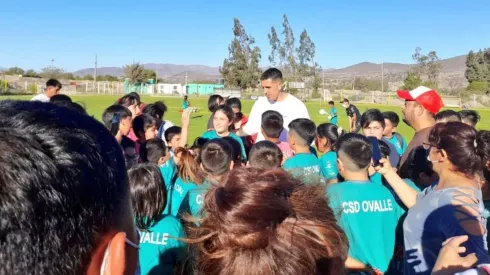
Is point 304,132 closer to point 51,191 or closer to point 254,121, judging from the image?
point 254,121

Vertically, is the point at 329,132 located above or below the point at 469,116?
below

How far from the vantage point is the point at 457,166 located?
2.82 metres

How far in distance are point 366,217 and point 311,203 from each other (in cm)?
175

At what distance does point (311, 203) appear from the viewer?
4.85ft

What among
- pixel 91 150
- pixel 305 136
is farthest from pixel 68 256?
pixel 305 136

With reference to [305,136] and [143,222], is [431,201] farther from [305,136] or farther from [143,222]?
[305,136]

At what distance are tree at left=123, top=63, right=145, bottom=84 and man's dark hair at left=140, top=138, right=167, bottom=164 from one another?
70461 millimetres

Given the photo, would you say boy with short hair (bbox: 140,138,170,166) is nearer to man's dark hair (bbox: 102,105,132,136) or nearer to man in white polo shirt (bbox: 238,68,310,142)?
man's dark hair (bbox: 102,105,132,136)

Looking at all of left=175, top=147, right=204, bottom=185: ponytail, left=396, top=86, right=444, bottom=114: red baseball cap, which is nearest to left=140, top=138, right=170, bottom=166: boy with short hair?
left=175, top=147, right=204, bottom=185: ponytail

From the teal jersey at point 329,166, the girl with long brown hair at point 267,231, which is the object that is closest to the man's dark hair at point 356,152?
the teal jersey at point 329,166

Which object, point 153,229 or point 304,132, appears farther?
point 304,132

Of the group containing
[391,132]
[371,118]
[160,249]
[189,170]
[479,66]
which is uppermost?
[479,66]

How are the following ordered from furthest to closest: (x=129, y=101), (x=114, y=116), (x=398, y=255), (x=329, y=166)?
(x=129, y=101)
(x=114, y=116)
(x=329, y=166)
(x=398, y=255)

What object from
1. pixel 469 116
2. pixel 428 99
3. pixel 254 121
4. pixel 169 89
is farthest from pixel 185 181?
pixel 169 89
